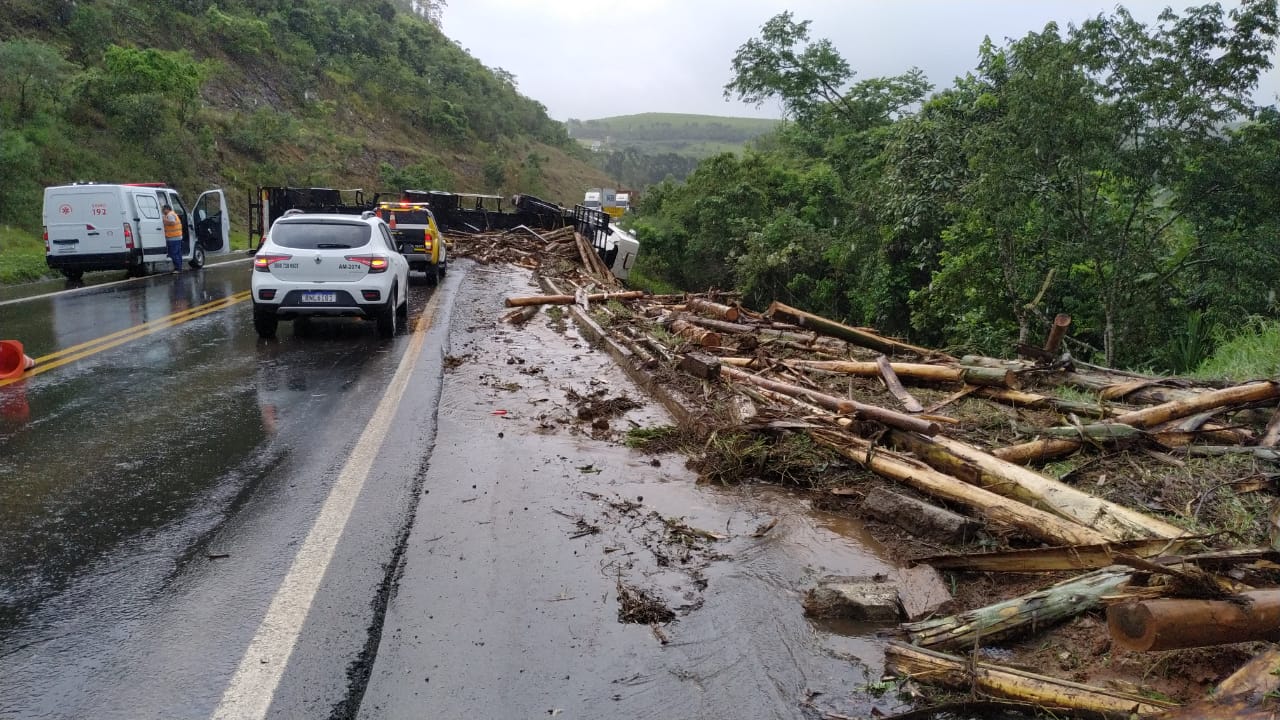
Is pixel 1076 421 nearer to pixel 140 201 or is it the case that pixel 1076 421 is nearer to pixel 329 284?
pixel 329 284

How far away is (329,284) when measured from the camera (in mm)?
11250

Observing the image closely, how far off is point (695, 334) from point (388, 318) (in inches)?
175

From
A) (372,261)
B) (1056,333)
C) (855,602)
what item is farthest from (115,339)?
(1056,333)

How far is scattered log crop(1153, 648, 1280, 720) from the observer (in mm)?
2650

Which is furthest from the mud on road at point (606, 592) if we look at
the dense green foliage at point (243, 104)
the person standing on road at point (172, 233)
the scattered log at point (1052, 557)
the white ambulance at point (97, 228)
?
the dense green foliage at point (243, 104)

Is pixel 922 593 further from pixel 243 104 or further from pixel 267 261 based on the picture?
pixel 243 104

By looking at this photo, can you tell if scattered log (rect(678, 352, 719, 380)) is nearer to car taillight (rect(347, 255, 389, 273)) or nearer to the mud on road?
the mud on road

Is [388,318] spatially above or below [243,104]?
below

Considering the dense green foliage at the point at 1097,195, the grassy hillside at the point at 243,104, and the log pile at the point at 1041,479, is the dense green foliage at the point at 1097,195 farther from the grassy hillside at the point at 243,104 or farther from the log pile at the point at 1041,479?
the grassy hillside at the point at 243,104

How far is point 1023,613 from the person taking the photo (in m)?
3.69

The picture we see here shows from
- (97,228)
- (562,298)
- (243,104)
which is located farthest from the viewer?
(243,104)

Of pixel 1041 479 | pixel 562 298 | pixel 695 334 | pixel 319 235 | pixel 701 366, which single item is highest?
pixel 319 235

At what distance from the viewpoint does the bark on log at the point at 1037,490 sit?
441 cm

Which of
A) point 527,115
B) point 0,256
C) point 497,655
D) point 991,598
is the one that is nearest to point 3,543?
point 497,655
